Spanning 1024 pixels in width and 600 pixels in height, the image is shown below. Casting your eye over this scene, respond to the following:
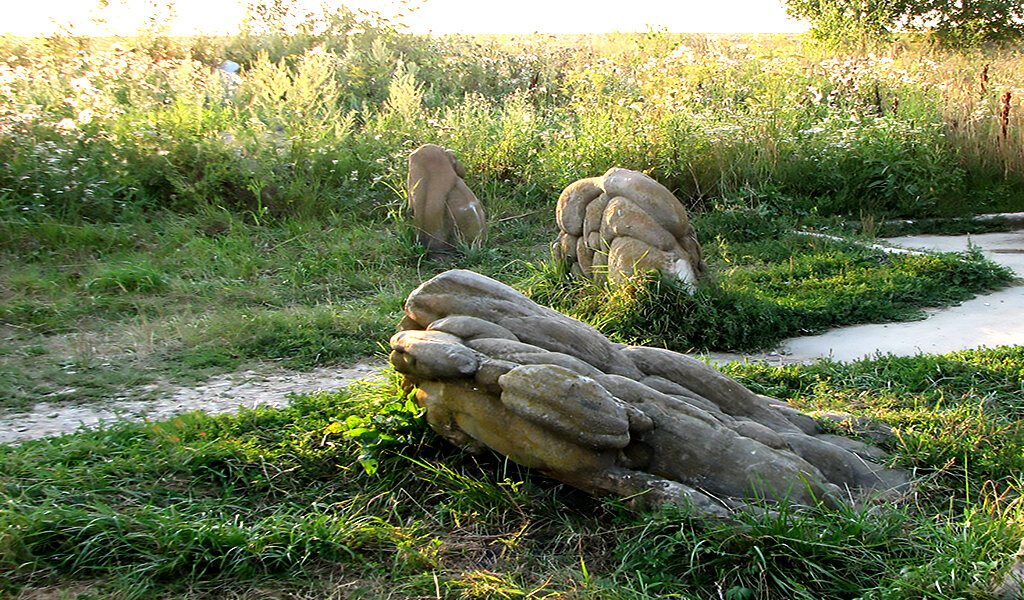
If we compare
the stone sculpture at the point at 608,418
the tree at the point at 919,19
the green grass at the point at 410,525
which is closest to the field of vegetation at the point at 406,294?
the green grass at the point at 410,525

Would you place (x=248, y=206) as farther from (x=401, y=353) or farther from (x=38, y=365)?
(x=401, y=353)

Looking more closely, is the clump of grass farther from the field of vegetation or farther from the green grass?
the green grass

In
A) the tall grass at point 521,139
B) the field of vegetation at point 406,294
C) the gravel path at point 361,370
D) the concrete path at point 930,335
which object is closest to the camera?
the field of vegetation at point 406,294

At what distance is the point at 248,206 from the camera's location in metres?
9.45

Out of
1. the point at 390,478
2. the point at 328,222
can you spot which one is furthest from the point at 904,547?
the point at 328,222

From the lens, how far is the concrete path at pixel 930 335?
595 centimetres

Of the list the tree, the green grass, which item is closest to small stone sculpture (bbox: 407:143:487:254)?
the green grass

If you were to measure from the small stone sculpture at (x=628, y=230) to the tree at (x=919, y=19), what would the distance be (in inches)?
580

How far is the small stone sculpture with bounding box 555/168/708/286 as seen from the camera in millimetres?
6367

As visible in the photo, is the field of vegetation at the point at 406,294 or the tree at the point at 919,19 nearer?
the field of vegetation at the point at 406,294

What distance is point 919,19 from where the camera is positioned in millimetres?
19500

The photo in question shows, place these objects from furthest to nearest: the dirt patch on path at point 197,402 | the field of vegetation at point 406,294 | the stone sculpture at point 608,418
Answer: the dirt patch on path at point 197,402 < the stone sculpture at point 608,418 < the field of vegetation at point 406,294

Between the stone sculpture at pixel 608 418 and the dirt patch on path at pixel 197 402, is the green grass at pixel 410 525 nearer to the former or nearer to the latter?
the stone sculpture at pixel 608 418

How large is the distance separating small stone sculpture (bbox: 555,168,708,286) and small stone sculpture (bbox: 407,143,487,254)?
6.01ft
